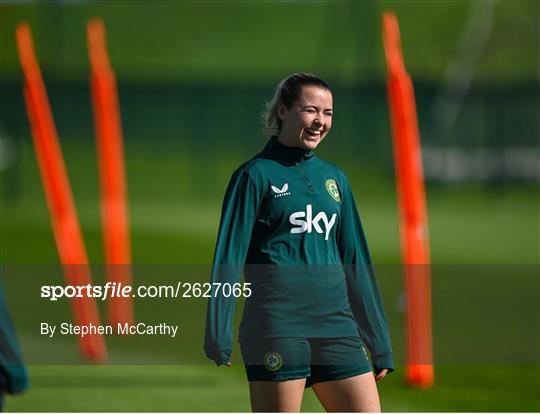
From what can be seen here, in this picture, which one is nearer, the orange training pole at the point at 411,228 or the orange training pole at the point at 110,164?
the orange training pole at the point at 411,228

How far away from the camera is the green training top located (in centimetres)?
520

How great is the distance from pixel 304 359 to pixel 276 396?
0.18m

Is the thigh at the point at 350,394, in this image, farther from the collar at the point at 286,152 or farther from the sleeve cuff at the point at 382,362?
the collar at the point at 286,152

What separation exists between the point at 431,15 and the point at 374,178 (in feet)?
52.1

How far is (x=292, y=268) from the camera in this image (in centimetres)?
520

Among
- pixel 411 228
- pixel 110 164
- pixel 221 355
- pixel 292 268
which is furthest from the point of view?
pixel 110 164

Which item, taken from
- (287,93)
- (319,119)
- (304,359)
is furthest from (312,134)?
(304,359)

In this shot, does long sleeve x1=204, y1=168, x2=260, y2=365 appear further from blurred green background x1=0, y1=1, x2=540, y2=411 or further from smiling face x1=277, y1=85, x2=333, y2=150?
blurred green background x1=0, y1=1, x2=540, y2=411

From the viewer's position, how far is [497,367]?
38.4 feet

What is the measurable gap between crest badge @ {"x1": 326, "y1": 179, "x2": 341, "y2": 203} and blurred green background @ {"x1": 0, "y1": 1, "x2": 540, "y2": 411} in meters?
5.19

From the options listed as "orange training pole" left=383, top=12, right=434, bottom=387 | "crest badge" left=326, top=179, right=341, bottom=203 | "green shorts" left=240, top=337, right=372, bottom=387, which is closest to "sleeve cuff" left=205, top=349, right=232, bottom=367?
"green shorts" left=240, top=337, right=372, bottom=387

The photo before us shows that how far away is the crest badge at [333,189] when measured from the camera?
536cm

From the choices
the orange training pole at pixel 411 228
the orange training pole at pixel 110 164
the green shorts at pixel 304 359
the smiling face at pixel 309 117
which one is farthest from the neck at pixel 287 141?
the orange training pole at pixel 110 164

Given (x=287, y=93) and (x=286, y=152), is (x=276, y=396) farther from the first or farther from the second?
(x=287, y=93)
